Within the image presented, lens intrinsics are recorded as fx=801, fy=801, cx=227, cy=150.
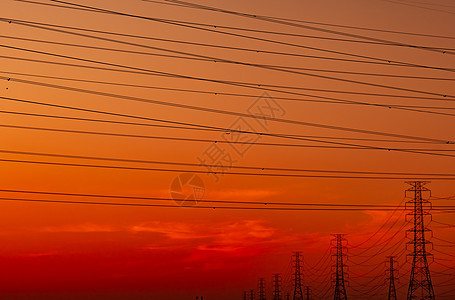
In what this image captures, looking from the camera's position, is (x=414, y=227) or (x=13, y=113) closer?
(x=13, y=113)

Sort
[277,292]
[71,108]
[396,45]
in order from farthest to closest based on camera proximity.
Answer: [277,292], [396,45], [71,108]

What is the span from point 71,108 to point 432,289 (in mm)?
43793

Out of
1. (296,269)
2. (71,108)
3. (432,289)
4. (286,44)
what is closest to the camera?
(71,108)

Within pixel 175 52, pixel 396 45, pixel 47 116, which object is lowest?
pixel 47 116

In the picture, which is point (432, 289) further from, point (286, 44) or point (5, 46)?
point (5, 46)

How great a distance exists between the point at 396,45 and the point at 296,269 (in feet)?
237

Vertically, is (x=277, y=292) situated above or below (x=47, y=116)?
above

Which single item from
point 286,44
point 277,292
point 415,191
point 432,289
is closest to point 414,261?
point 432,289

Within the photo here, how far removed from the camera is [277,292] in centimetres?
12988

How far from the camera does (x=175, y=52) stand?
34281 millimetres

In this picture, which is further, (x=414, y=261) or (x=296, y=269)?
(x=296, y=269)

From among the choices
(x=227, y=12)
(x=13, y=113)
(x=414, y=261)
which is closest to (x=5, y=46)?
(x=13, y=113)

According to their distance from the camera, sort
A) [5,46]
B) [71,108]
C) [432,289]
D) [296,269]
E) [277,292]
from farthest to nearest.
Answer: [277,292], [296,269], [432,289], [71,108], [5,46]

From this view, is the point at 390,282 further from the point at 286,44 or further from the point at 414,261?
the point at 286,44
